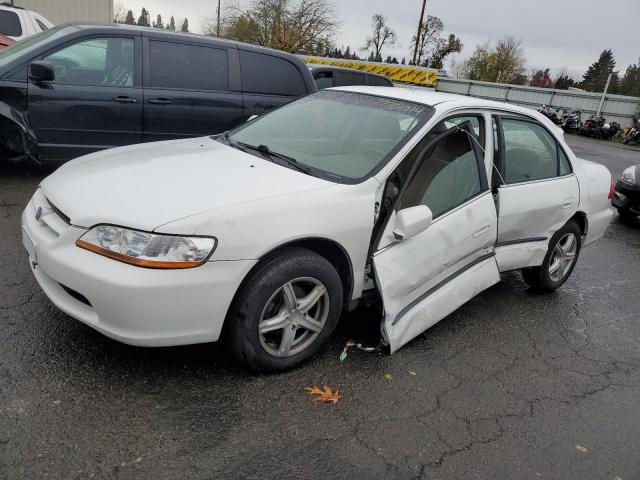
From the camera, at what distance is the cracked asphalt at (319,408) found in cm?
220

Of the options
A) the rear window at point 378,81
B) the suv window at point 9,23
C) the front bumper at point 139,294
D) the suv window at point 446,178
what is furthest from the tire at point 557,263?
the suv window at point 9,23

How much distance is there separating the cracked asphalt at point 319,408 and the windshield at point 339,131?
1.13 meters

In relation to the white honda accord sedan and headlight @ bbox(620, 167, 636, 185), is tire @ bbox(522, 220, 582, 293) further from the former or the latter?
headlight @ bbox(620, 167, 636, 185)

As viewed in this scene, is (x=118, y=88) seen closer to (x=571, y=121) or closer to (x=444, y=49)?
(x=571, y=121)

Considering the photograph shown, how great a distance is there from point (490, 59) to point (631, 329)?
54.7m

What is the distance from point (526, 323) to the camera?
12.9ft

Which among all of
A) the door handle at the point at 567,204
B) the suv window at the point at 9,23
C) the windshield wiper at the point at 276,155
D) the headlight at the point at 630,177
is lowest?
the headlight at the point at 630,177

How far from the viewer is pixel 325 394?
2727mm

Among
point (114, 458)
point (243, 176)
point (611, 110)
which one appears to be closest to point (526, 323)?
point (243, 176)

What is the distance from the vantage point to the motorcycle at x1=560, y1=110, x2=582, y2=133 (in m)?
25.8

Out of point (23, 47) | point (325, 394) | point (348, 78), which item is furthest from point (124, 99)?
point (348, 78)

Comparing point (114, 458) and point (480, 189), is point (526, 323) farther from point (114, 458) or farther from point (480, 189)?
point (114, 458)

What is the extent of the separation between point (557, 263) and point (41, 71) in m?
5.15

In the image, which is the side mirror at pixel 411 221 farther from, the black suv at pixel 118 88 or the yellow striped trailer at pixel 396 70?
the yellow striped trailer at pixel 396 70
